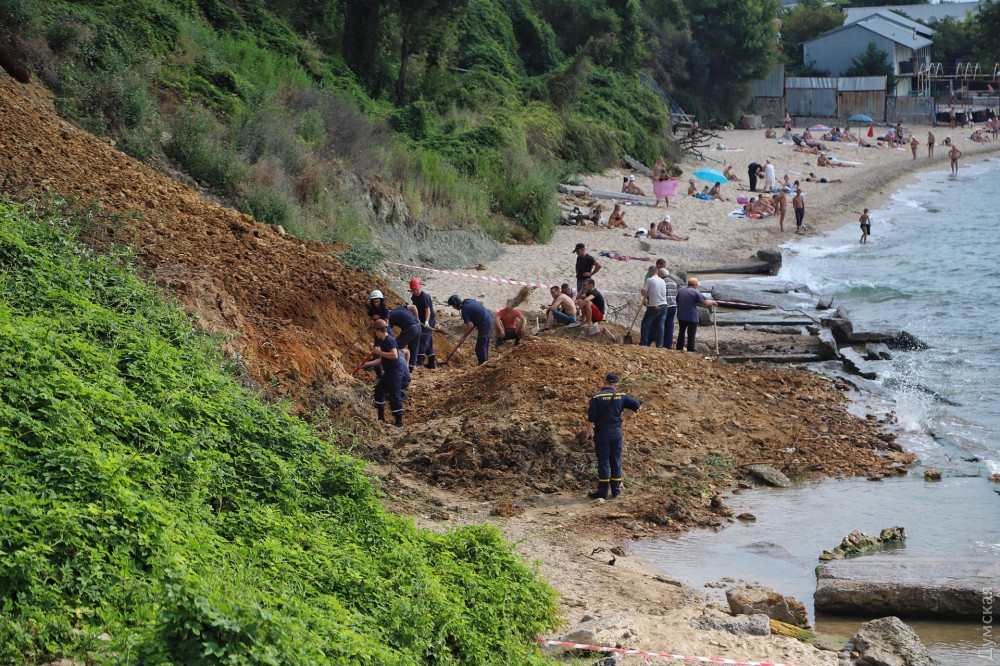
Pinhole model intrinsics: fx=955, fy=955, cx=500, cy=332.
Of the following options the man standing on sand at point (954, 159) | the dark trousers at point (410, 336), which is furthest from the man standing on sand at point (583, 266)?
the man standing on sand at point (954, 159)

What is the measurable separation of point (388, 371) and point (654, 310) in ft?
18.8

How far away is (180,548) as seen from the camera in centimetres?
559

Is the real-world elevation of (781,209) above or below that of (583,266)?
above

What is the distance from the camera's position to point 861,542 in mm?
9578

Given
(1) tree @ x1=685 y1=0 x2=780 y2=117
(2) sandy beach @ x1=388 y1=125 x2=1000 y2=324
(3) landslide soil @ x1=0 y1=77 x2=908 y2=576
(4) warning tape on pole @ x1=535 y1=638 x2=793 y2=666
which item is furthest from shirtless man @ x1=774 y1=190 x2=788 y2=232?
(4) warning tape on pole @ x1=535 y1=638 x2=793 y2=666

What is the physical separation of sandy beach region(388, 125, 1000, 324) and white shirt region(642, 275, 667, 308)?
3529 millimetres

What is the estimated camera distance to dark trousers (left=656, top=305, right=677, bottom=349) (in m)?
16.4

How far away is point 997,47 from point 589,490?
68.8 metres

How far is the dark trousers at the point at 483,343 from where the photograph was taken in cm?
1470

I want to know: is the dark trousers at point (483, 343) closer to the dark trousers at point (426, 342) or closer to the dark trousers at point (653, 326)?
the dark trousers at point (426, 342)

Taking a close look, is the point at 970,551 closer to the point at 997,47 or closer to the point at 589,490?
the point at 589,490

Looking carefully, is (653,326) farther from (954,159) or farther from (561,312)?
(954,159)

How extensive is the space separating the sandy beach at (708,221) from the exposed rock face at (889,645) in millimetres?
11856

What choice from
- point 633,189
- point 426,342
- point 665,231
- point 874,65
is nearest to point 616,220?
point 665,231
